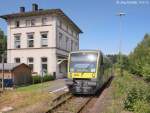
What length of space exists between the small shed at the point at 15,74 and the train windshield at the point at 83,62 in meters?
9.48

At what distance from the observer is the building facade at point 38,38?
4284 cm

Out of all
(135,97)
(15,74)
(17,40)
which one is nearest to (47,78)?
(15,74)

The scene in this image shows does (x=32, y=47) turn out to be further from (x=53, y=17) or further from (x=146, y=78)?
(x=146, y=78)

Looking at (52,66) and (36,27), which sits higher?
(36,27)

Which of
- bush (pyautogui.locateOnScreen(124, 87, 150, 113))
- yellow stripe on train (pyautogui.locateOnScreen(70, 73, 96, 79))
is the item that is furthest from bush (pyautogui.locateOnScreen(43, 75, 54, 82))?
bush (pyautogui.locateOnScreen(124, 87, 150, 113))

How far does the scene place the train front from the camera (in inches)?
802

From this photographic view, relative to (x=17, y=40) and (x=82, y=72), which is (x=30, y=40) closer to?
(x=17, y=40)

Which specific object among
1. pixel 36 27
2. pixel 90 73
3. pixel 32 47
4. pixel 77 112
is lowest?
pixel 77 112

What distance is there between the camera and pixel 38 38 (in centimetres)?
4416

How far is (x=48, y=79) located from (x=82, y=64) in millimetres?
17441

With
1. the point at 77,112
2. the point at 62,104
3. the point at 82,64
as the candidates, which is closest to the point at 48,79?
the point at 82,64

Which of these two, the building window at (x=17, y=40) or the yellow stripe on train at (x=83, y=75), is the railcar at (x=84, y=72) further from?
the building window at (x=17, y=40)

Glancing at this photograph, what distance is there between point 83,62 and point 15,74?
10703mm

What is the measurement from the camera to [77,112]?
14078 mm
